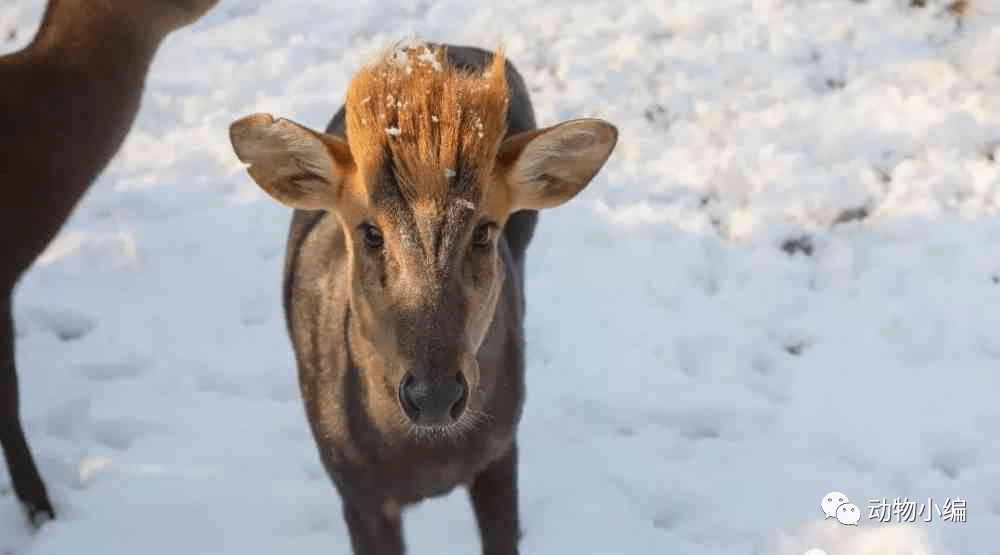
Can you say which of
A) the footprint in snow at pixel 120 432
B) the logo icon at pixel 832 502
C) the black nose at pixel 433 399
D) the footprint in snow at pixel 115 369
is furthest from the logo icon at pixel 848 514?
the footprint in snow at pixel 115 369

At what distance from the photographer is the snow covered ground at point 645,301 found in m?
3.89

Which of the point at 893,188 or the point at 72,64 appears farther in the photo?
the point at 893,188

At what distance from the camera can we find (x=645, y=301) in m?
4.68

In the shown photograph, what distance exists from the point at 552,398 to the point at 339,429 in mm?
1468

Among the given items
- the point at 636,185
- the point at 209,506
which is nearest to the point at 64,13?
the point at 209,506

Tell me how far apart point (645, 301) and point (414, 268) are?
240cm

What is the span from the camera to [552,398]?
429cm

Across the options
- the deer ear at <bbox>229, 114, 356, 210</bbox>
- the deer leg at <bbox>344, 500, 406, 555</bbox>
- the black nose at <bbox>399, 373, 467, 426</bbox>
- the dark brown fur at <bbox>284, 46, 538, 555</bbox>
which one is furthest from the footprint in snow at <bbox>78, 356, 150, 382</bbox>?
the black nose at <bbox>399, 373, 467, 426</bbox>

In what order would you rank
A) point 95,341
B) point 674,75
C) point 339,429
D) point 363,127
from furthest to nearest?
point 674,75, point 95,341, point 339,429, point 363,127

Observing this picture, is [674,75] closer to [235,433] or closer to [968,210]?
[968,210]

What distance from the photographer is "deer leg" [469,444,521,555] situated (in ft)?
10.5

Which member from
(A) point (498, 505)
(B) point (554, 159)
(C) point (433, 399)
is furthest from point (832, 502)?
(C) point (433, 399)

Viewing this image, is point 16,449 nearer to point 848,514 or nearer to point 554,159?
point 554,159

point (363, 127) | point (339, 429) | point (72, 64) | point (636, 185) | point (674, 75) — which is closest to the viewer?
point (363, 127)
